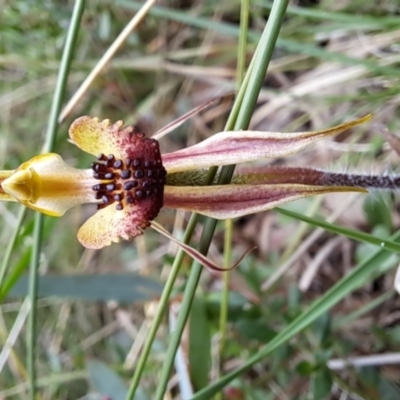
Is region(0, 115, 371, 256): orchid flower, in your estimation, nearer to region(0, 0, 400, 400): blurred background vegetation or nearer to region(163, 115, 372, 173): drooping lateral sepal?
region(163, 115, 372, 173): drooping lateral sepal

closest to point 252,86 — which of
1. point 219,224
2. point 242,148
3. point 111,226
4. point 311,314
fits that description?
point 242,148

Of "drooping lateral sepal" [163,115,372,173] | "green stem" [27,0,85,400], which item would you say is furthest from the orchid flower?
"green stem" [27,0,85,400]

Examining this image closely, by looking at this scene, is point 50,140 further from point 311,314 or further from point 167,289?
point 311,314

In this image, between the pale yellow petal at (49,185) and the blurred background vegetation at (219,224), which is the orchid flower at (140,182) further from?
the blurred background vegetation at (219,224)

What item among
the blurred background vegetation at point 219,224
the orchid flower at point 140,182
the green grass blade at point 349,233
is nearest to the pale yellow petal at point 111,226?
the orchid flower at point 140,182

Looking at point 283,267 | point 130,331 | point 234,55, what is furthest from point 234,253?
point 234,55
